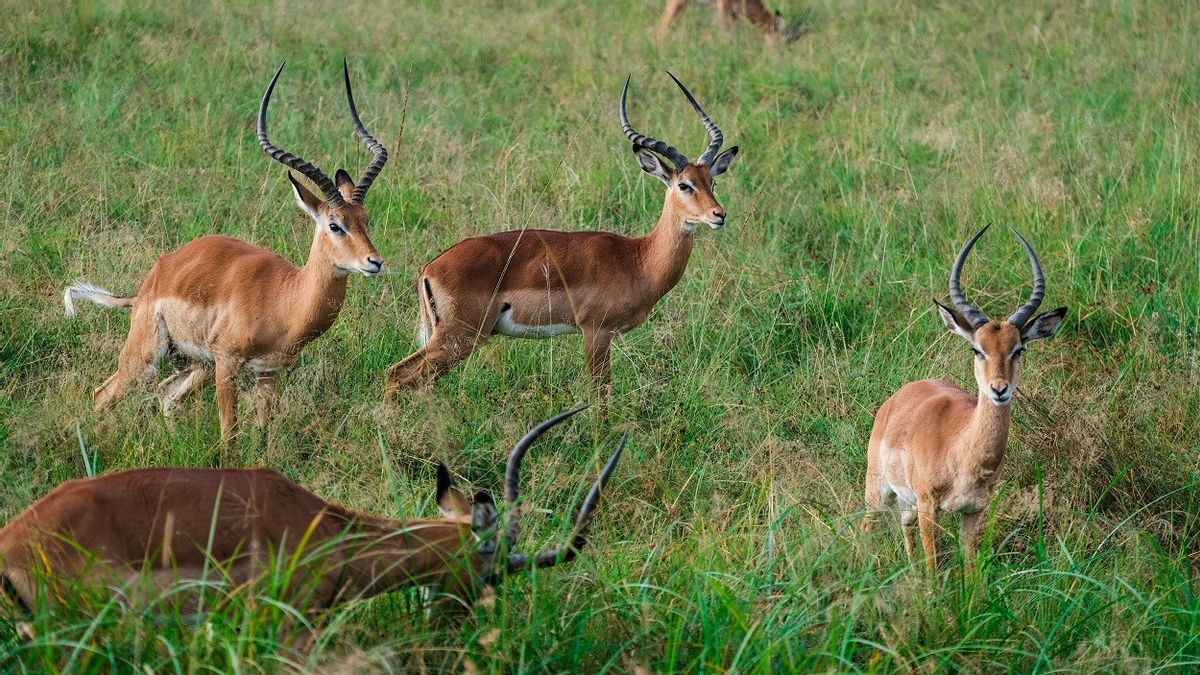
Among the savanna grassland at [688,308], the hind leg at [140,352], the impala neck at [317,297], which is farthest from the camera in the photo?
the hind leg at [140,352]

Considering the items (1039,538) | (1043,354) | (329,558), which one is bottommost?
(1043,354)

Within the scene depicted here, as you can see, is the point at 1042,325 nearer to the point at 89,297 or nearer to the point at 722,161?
the point at 722,161

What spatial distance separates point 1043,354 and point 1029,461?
1.02m

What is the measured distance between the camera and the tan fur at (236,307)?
5.56 m

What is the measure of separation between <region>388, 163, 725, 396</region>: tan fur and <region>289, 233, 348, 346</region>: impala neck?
0.44 metres

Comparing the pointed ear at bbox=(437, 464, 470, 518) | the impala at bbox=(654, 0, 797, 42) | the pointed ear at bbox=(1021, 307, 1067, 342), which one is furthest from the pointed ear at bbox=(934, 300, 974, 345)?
the impala at bbox=(654, 0, 797, 42)

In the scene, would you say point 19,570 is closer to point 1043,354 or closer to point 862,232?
point 1043,354

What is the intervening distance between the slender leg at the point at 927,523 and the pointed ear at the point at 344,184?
267cm

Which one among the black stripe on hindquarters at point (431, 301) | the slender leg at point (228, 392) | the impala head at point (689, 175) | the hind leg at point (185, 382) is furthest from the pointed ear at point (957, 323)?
the hind leg at point (185, 382)

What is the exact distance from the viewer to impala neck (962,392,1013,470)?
15.4 feet

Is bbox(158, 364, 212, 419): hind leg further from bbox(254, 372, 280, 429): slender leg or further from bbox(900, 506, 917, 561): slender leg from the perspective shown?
bbox(900, 506, 917, 561): slender leg

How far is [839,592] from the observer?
387 cm

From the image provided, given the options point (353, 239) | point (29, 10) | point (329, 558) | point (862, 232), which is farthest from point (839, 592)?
point (29, 10)

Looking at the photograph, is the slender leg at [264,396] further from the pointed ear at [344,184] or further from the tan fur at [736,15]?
the tan fur at [736,15]
